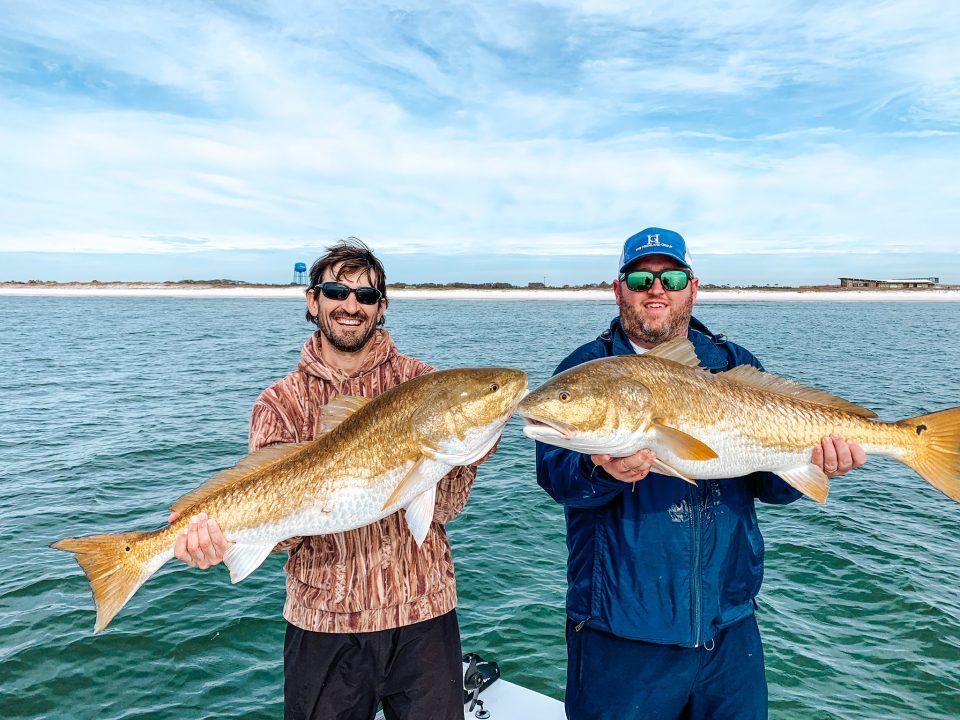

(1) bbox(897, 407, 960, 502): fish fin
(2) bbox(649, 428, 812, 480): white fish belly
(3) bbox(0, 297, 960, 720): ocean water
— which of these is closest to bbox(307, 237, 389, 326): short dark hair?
(2) bbox(649, 428, 812, 480): white fish belly

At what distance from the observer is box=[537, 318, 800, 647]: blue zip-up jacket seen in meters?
3.42

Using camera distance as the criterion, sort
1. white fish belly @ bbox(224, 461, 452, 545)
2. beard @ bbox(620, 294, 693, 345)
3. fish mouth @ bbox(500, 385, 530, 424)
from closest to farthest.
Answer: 1. white fish belly @ bbox(224, 461, 452, 545)
2. fish mouth @ bbox(500, 385, 530, 424)
3. beard @ bbox(620, 294, 693, 345)

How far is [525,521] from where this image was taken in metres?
11.2

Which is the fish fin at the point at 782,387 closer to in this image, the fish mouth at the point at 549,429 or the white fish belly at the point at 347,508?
the fish mouth at the point at 549,429

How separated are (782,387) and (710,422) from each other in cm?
60

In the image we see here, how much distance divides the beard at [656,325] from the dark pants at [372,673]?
7.07ft

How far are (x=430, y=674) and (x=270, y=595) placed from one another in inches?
232

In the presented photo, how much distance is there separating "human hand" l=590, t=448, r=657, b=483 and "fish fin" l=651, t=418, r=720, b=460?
0.11m

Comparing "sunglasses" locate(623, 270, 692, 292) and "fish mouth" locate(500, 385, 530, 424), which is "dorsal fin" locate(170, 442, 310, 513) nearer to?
"fish mouth" locate(500, 385, 530, 424)

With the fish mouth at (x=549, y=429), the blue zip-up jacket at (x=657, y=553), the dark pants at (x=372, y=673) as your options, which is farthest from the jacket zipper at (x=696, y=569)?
the dark pants at (x=372, y=673)

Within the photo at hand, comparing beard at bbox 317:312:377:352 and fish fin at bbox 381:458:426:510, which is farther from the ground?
beard at bbox 317:312:377:352

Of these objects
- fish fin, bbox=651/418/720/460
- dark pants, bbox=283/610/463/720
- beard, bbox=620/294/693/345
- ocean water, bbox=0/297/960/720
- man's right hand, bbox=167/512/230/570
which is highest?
beard, bbox=620/294/693/345

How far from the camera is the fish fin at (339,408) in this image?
3.50m

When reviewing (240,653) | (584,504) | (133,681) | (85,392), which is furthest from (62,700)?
(85,392)
